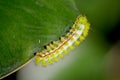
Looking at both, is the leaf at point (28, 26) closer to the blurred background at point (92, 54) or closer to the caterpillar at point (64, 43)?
the caterpillar at point (64, 43)

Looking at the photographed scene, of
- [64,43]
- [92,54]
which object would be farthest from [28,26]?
[92,54]

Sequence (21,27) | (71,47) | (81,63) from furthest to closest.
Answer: (81,63) < (71,47) < (21,27)

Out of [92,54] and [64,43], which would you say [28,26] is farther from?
[92,54]

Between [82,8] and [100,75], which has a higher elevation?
[82,8]

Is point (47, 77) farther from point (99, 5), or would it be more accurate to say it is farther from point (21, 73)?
point (99, 5)

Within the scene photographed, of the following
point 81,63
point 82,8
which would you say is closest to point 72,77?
point 81,63

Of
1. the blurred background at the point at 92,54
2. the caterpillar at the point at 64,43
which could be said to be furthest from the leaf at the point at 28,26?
the blurred background at the point at 92,54

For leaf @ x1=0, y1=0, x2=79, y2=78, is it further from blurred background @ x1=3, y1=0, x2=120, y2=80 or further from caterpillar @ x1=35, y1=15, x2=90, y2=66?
blurred background @ x1=3, y1=0, x2=120, y2=80
